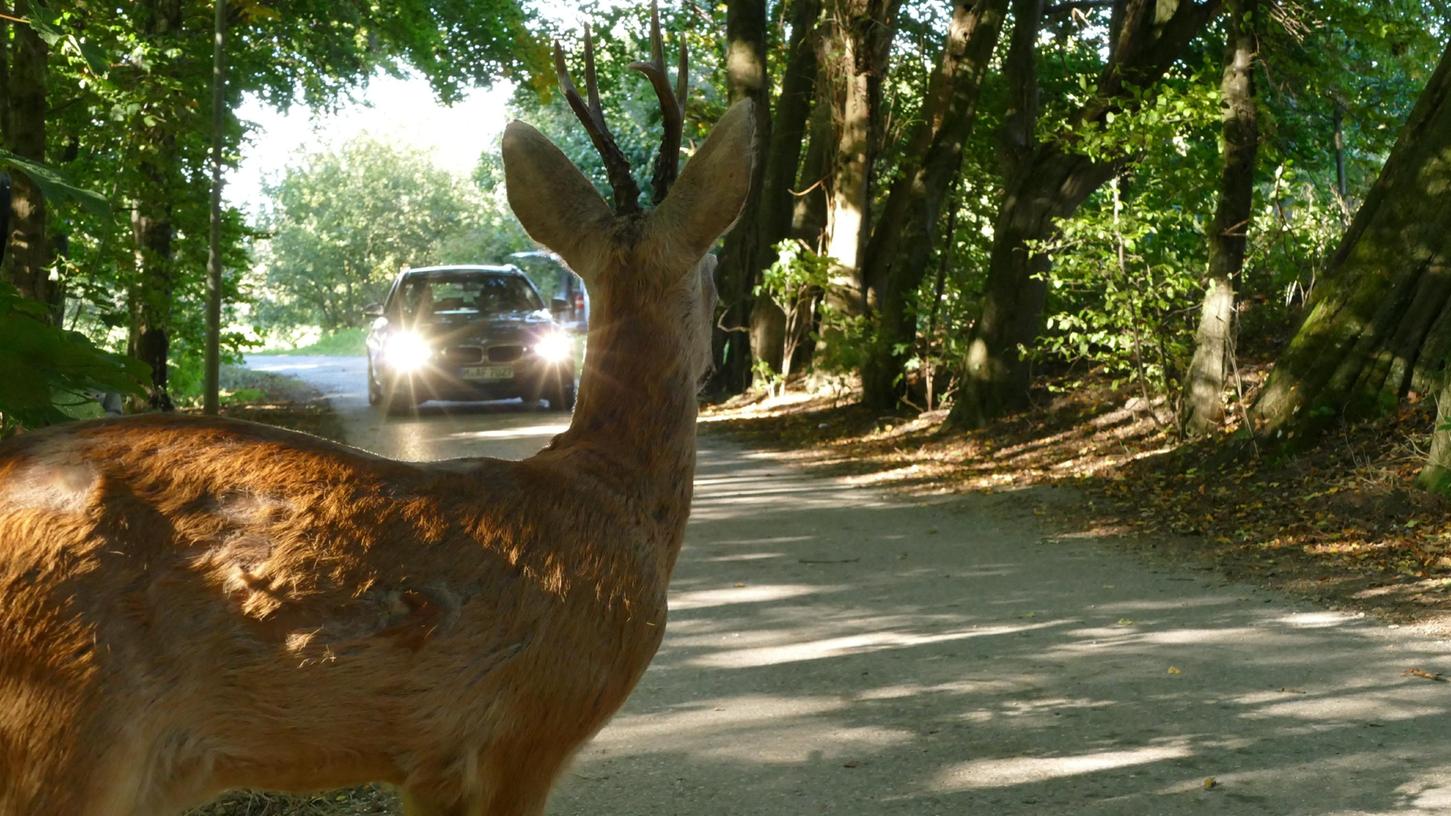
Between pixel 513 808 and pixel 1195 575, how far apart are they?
24.8 feet

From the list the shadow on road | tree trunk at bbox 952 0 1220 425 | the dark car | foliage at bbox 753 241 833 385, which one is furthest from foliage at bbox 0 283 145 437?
the dark car

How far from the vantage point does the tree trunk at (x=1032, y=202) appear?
15797 mm

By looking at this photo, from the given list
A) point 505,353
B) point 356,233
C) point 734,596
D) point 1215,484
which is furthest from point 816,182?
point 356,233

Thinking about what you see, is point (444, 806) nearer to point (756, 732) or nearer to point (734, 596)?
point (756, 732)

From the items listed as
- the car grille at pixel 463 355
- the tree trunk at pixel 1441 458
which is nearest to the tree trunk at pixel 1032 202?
the tree trunk at pixel 1441 458

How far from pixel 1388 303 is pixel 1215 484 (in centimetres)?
188

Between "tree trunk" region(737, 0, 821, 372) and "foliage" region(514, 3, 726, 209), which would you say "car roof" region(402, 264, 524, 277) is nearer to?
"foliage" region(514, 3, 726, 209)

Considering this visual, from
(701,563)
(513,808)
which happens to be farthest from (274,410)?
(513,808)

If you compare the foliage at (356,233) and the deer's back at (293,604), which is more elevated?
the foliage at (356,233)

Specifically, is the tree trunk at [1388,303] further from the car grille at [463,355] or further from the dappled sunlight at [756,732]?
the car grille at [463,355]

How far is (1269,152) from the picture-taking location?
1423 cm

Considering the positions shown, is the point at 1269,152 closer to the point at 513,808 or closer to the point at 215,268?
the point at 215,268

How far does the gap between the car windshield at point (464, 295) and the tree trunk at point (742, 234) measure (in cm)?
317

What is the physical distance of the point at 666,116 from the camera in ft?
12.3
